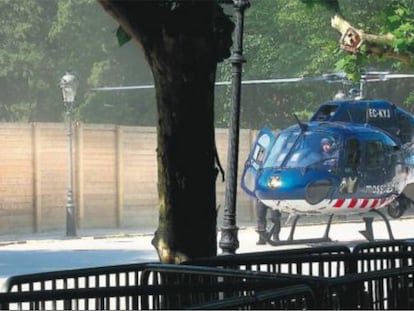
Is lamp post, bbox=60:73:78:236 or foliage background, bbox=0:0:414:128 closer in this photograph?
lamp post, bbox=60:73:78:236

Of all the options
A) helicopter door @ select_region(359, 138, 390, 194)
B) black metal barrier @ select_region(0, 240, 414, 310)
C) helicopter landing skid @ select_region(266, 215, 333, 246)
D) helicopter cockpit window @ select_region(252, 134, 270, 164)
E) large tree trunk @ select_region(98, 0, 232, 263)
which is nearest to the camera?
black metal barrier @ select_region(0, 240, 414, 310)

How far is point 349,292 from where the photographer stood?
194 inches

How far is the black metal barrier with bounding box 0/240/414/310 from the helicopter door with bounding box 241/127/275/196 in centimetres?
2129

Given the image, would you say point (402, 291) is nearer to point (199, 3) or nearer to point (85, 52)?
point (199, 3)

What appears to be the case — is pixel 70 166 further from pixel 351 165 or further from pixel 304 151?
pixel 351 165

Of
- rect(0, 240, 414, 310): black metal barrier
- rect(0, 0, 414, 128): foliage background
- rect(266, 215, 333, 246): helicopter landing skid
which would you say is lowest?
rect(266, 215, 333, 246): helicopter landing skid

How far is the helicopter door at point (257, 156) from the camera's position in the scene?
28141 millimetres

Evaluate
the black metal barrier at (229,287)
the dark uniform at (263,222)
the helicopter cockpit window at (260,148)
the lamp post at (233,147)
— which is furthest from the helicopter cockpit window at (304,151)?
the black metal barrier at (229,287)

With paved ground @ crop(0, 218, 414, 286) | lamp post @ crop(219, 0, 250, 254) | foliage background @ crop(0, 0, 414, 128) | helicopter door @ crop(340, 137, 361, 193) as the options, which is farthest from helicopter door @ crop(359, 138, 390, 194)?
foliage background @ crop(0, 0, 414, 128)

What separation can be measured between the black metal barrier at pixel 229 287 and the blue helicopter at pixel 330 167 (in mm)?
19699

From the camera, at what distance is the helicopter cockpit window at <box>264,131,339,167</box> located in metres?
26.8

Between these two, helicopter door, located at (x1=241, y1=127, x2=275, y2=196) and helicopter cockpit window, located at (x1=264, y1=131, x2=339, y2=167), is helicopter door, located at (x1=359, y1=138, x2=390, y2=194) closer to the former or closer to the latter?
helicopter cockpit window, located at (x1=264, y1=131, x2=339, y2=167)

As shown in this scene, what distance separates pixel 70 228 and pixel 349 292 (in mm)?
28443

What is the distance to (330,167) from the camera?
27109mm
